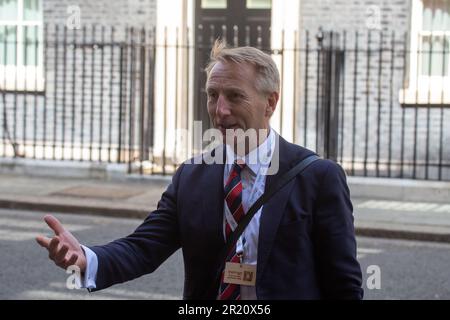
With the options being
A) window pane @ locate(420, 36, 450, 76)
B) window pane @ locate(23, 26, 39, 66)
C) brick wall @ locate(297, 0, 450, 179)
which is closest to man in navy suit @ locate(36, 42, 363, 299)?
brick wall @ locate(297, 0, 450, 179)

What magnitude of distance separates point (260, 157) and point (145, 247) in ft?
1.74

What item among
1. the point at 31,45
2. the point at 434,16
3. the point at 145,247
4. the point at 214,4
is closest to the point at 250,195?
the point at 145,247

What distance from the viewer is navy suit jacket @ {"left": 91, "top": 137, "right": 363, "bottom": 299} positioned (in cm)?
310

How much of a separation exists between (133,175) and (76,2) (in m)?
3.12

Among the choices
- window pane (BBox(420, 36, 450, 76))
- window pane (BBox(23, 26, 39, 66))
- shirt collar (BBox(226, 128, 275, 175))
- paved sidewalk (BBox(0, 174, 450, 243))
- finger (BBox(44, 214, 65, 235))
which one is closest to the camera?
finger (BBox(44, 214, 65, 235))

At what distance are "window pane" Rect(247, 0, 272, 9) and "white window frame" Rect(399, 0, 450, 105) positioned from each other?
228 cm

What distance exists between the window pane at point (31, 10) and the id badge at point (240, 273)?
13.3 metres

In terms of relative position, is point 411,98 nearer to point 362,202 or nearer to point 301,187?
point 362,202

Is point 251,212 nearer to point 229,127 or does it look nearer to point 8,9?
point 229,127

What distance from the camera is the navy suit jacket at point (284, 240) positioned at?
3100 millimetres

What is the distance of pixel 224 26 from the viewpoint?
14.8m

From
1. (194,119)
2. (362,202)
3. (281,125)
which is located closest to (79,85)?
(194,119)

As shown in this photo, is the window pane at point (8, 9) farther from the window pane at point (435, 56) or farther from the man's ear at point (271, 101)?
the man's ear at point (271, 101)

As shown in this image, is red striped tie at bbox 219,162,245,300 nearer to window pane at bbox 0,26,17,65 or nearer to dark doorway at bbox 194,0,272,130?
dark doorway at bbox 194,0,272,130
